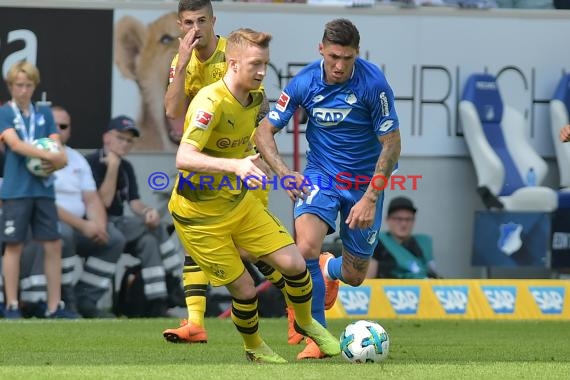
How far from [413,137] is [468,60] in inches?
43.9

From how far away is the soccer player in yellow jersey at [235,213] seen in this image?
29.8ft

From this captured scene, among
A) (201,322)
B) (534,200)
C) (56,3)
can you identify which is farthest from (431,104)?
(201,322)

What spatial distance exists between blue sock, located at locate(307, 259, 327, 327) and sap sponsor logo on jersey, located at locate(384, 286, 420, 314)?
470cm

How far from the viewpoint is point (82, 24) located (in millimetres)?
15891

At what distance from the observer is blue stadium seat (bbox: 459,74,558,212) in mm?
16656

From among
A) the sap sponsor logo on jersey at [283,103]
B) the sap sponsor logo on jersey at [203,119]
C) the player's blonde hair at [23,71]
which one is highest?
the player's blonde hair at [23,71]

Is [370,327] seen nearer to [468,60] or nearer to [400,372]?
[400,372]

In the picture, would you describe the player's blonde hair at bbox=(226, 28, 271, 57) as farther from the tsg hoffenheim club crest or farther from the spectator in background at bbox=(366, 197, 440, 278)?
the tsg hoffenheim club crest

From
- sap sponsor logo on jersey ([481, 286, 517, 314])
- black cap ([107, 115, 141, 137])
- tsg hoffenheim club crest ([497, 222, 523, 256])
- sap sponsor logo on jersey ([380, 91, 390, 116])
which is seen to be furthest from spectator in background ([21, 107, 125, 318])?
sap sponsor logo on jersey ([380, 91, 390, 116])

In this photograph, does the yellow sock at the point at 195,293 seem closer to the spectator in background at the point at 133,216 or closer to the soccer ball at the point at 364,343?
the soccer ball at the point at 364,343

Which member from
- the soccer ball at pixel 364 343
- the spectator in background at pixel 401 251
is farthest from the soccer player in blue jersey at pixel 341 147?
the spectator in background at pixel 401 251

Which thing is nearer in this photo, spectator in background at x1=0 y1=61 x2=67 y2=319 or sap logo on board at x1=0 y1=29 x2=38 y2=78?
spectator in background at x1=0 y1=61 x2=67 y2=319

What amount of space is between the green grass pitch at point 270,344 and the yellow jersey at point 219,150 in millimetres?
997

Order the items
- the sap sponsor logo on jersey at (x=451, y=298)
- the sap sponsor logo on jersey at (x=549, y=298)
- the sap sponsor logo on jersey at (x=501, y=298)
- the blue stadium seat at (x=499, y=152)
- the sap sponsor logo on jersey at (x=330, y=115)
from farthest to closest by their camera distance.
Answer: the blue stadium seat at (x=499, y=152) < the sap sponsor logo on jersey at (x=549, y=298) < the sap sponsor logo on jersey at (x=501, y=298) < the sap sponsor logo on jersey at (x=451, y=298) < the sap sponsor logo on jersey at (x=330, y=115)
